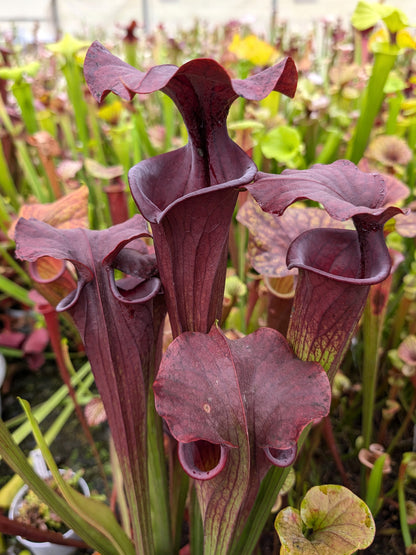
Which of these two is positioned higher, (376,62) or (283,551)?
(376,62)

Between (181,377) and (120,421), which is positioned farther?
(120,421)

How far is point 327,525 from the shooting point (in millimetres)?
481

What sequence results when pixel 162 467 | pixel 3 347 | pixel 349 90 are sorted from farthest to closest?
pixel 349 90 < pixel 3 347 < pixel 162 467

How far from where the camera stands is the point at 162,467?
0.60 metres

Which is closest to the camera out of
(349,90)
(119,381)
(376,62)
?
(119,381)

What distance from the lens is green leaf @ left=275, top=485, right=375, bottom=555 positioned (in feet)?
1.46

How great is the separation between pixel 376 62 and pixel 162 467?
0.86 m

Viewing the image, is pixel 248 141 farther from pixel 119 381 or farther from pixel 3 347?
pixel 3 347

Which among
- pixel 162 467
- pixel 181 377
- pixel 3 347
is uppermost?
pixel 181 377

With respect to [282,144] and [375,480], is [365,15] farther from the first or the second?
[375,480]

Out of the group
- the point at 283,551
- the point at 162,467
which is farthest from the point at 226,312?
the point at 283,551

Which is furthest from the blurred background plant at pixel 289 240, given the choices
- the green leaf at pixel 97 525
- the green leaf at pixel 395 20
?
the green leaf at pixel 97 525

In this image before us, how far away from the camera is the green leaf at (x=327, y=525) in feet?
1.46

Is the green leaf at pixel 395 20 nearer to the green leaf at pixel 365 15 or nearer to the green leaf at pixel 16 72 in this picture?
the green leaf at pixel 365 15
